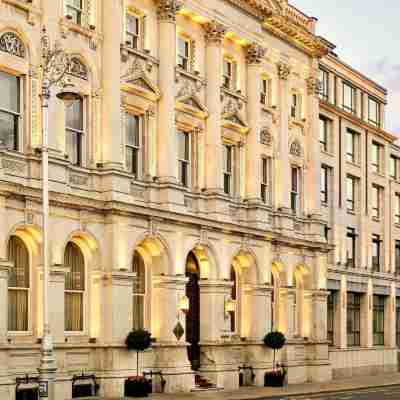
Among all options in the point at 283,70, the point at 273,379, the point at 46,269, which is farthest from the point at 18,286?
the point at 283,70

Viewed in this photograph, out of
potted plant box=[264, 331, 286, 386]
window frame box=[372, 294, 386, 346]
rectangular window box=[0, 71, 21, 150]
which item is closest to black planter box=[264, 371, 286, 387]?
potted plant box=[264, 331, 286, 386]

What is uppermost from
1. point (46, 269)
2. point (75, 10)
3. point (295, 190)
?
point (75, 10)

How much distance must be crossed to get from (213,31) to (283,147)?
8.85 meters

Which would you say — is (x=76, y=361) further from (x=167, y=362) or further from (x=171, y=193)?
(x=171, y=193)

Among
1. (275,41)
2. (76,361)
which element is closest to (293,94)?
(275,41)

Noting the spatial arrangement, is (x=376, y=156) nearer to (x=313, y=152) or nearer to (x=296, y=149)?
(x=313, y=152)

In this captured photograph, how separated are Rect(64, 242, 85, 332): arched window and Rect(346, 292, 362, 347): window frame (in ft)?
98.9

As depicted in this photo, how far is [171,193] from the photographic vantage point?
4472 cm

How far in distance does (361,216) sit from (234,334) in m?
22.5

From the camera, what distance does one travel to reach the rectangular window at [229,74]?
51.1 metres

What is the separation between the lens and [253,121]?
51969 mm

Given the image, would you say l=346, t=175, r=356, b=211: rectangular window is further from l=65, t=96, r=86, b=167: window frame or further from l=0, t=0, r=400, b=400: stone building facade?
l=65, t=96, r=86, b=167: window frame

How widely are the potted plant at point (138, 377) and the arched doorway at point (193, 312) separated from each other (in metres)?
6.13

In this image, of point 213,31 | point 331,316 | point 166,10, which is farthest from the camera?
point 331,316
